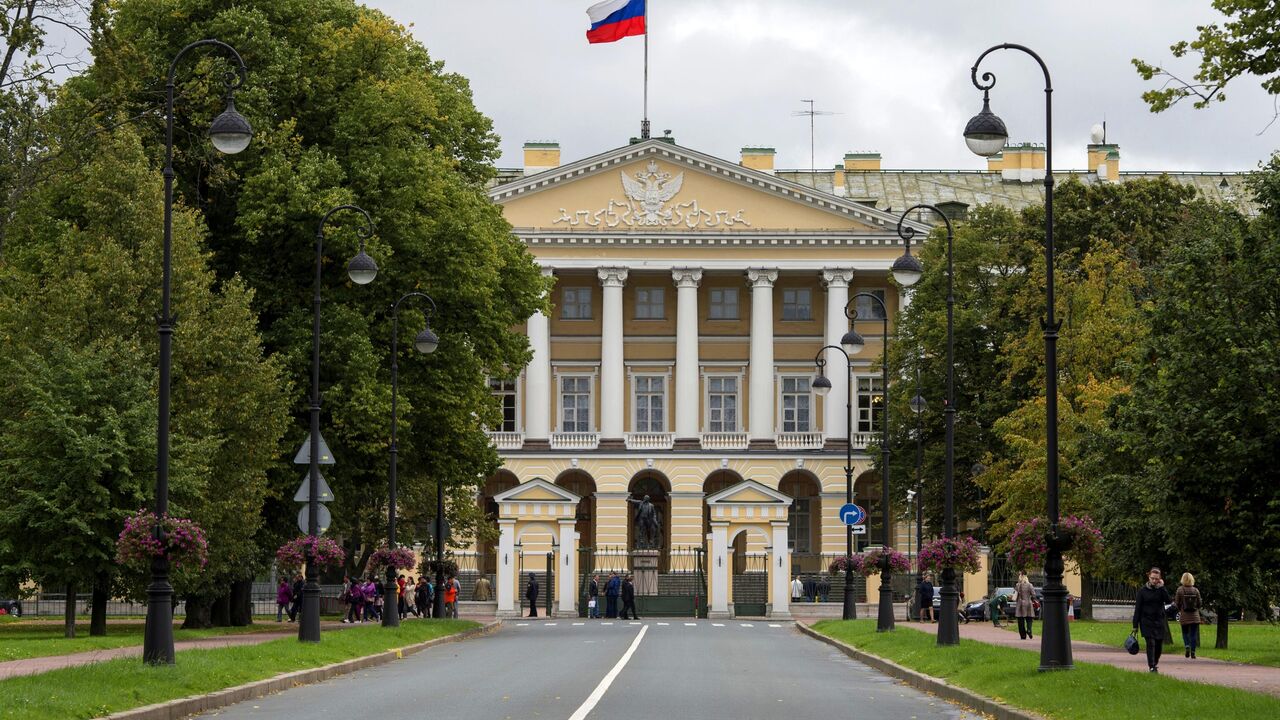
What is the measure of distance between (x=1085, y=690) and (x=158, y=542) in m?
11.1

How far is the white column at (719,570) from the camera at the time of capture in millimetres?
64250

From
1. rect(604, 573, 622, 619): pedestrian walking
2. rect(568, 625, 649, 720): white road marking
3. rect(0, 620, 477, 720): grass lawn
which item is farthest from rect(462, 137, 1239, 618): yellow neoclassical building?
rect(0, 620, 477, 720): grass lawn

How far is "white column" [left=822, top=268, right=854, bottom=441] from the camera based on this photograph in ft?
285

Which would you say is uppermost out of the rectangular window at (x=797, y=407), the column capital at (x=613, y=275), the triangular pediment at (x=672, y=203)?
the triangular pediment at (x=672, y=203)

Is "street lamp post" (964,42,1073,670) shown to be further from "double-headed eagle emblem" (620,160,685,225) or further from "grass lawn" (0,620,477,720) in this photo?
"double-headed eagle emblem" (620,160,685,225)

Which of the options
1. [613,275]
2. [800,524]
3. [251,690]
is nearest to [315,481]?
[251,690]

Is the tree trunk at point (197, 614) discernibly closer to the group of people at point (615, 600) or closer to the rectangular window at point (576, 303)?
the group of people at point (615, 600)

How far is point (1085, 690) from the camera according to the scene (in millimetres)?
19359

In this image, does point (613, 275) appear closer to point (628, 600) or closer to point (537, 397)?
point (537, 397)

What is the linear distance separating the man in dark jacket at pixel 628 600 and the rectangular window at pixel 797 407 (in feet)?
91.8

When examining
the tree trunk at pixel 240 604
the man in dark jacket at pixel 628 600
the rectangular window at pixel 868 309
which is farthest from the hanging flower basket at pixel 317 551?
the rectangular window at pixel 868 309

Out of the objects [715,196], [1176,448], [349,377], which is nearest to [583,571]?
[715,196]

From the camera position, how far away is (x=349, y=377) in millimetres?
41750

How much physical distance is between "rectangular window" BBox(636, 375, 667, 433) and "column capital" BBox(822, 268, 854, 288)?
919cm
